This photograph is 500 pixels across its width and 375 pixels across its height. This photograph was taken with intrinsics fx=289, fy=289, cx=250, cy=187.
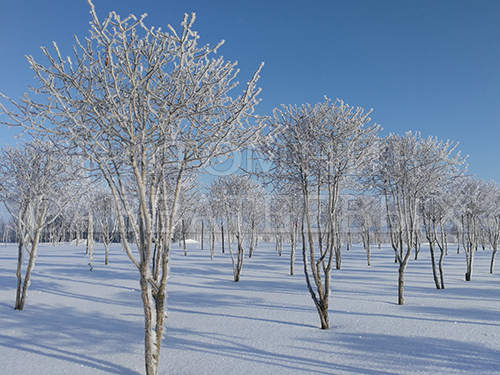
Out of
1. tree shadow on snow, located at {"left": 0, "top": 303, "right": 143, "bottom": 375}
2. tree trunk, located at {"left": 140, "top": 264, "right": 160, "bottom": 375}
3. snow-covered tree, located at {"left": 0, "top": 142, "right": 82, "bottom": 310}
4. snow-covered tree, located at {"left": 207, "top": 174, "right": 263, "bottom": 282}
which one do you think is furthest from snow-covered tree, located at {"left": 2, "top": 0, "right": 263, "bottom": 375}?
snow-covered tree, located at {"left": 207, "top": 174, "right": 263, "bottom": 282}

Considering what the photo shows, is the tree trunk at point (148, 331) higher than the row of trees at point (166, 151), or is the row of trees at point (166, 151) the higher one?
the row of trees at point (166, 151)

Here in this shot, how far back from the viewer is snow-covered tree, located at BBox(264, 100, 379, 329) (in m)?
6.78

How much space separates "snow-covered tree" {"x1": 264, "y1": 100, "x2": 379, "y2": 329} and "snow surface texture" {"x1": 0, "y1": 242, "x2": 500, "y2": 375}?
151cm

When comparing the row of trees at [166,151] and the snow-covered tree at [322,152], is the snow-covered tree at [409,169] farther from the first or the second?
the snow-covered tree at [322,152]

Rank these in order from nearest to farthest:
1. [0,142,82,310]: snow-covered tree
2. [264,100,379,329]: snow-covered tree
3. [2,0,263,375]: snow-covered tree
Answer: [2,0,263,375]: snow-covered tree, [264,100,379,329]: snow-covered tree, [0,142,82,310]: snow-covered tree

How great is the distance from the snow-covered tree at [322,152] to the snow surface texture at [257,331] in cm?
151

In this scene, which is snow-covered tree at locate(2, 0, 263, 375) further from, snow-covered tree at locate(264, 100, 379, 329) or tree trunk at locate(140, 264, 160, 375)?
snow-covered tree at locate(264, 100, 379, 329)

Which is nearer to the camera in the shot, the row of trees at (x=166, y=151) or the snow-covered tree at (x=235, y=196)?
the row of trees at (x=166, y=151)

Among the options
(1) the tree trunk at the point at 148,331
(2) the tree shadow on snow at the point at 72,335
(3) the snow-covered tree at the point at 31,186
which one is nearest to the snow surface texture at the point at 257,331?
(2) the tree shadow on snow at the point at 72,335

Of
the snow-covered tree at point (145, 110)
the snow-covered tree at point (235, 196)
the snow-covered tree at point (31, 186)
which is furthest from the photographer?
the snow-covered tree at point (235, 196)

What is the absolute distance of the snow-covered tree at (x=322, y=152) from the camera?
6777 mm

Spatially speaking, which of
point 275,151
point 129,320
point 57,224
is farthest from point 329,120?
point 57,224

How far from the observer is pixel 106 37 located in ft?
10.7

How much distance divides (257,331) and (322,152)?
451 cm
